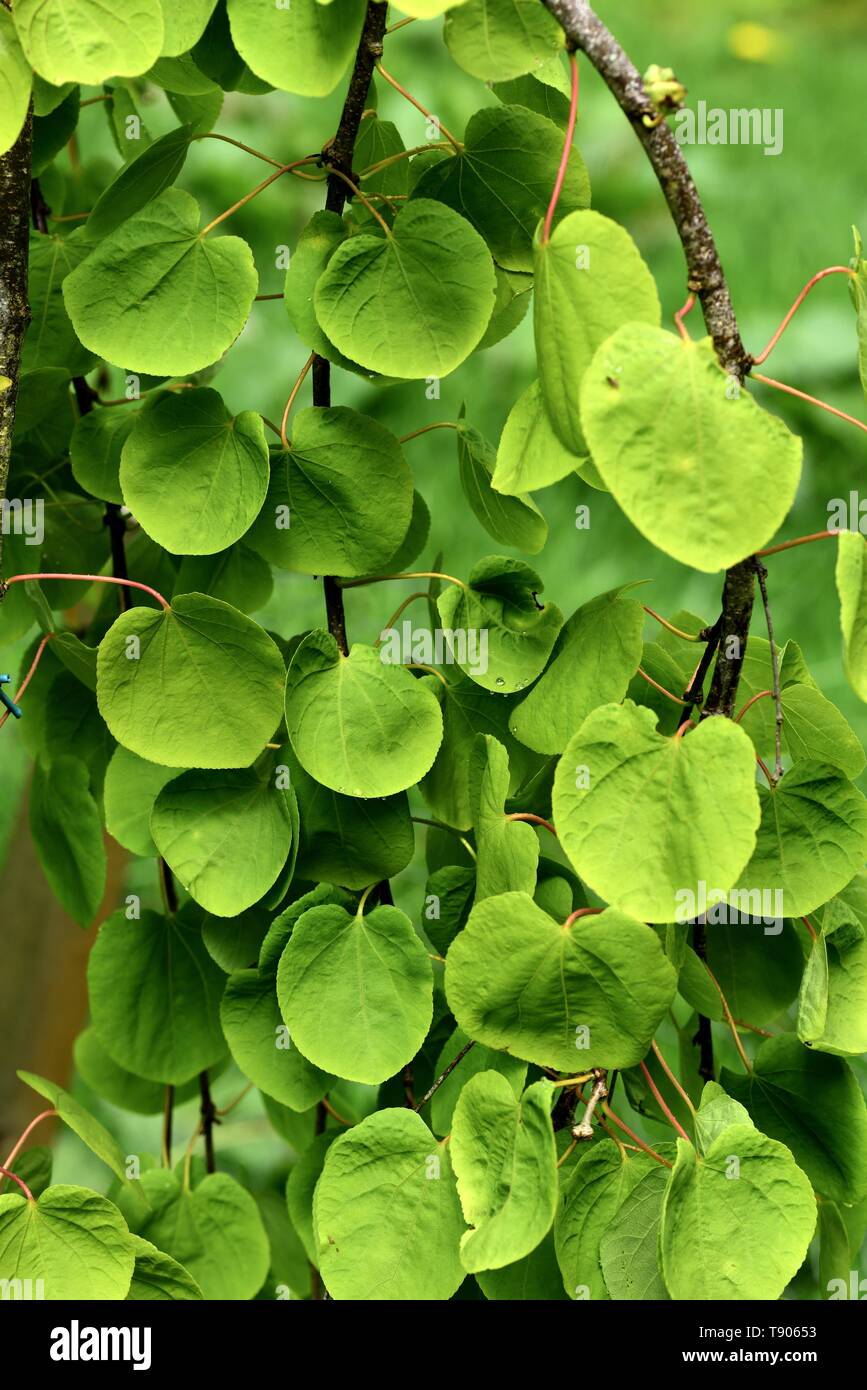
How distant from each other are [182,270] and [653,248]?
1801mm

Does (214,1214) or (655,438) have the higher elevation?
(655,438)

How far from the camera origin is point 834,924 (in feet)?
1.98

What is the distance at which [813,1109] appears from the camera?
0.64 metres

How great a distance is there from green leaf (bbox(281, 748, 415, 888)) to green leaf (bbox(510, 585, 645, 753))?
3.0 inches

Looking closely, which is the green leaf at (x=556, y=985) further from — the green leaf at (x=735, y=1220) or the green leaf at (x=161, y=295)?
the green leaf at (x=161, y=295)

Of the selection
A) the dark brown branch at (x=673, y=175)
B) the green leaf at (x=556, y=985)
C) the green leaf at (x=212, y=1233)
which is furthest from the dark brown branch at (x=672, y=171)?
Answer: the green leaf at (x=212, y=1233)

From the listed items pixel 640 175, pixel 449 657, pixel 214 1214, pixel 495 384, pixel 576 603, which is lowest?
pixel 214 1214

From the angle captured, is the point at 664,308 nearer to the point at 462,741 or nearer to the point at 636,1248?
the point at 462,741

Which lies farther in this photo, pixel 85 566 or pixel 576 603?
pixel 576 603

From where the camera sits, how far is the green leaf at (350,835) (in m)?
0.65

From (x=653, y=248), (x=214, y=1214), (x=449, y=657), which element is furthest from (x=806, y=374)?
(x=214, y=1214)

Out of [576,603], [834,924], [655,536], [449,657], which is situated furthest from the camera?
[576,603]

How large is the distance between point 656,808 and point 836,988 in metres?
0.15

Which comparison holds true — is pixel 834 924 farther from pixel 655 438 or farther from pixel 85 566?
pixel 85 566
